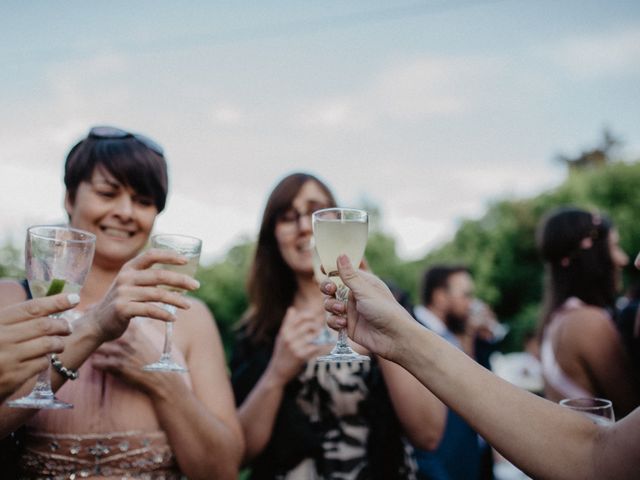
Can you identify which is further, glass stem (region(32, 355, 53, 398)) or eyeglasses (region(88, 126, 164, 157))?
eyeglasses (region(88, 126, 164, 157))

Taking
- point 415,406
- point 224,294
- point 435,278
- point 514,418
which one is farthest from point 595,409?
point 224,294

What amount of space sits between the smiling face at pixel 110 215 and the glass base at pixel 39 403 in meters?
0.90

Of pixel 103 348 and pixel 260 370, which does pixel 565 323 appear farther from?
pixel 103 348

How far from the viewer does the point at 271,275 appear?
12.1ft

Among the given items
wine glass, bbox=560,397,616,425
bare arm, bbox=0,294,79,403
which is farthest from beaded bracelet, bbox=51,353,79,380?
wine glass, bbox=560,397,616,425

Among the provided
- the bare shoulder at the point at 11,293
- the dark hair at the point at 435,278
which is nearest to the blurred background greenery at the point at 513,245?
the dark hair at the point at 435,278

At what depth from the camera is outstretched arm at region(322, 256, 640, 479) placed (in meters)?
1.52

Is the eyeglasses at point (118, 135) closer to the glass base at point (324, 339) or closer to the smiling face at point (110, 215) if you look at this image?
the smiling face at point (110, 215)

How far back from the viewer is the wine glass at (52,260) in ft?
6.25

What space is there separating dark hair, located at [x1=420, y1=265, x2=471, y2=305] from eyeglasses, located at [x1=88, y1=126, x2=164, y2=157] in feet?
21.4

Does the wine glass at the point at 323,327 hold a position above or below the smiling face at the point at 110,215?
below

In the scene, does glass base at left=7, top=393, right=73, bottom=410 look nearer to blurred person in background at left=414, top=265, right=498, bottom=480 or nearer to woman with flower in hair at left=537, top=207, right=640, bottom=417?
woman with flower in hair at left=537, top=207, right=640, bottom=417

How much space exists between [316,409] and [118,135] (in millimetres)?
1742

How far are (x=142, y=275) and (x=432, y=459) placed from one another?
2363 mm
